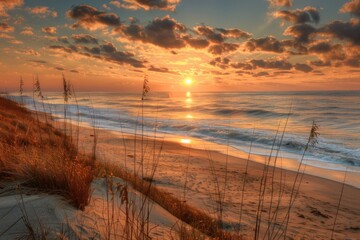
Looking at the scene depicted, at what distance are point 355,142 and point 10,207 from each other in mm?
19608

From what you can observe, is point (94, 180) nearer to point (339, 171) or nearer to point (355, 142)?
point (339, 171)

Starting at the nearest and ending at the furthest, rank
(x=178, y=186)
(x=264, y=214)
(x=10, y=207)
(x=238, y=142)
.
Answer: (x=10, y=207), (x=264, y=214), (x=178, y=186), (x=238, y=142)

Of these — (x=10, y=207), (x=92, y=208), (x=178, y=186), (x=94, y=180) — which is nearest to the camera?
(x=10, y=207)

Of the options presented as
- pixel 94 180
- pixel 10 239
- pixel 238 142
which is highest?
pixel 10 239

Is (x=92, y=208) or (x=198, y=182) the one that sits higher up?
(x=92, y=208)

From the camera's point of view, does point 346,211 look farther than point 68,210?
Yes

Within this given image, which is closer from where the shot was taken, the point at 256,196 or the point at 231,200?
the point at 231,200

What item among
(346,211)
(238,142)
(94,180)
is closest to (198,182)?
(346,211)

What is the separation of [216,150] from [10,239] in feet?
45.1

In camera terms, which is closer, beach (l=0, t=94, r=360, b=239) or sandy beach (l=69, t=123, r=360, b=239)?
beach (l=0, t=94, r=360, b=239)

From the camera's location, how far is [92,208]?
3346 mm

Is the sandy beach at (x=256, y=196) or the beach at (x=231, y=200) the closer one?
the beach at (x=231, y=200)

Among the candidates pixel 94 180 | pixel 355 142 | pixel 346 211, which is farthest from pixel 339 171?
pixel 94 180

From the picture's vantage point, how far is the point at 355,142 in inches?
691
